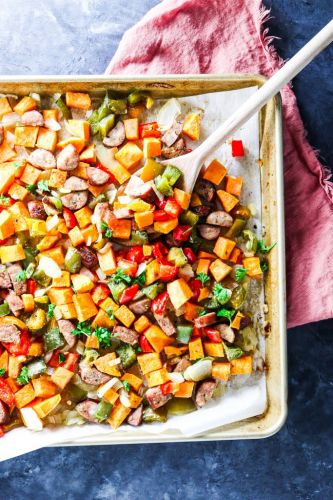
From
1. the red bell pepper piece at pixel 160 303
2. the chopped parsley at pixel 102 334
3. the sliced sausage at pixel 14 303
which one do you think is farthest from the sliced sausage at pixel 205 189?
the sliced sausage at pixel 14 303

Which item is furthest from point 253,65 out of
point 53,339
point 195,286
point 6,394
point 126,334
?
point 6,394

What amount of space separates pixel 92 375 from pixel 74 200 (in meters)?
0.86

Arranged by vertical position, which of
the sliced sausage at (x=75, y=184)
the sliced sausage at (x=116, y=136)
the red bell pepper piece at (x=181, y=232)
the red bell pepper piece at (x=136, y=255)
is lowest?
the red bell pepper piece at (x=136, y=255)

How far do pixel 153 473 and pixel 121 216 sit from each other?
1435 millimetres

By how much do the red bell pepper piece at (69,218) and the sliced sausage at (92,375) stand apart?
69cm

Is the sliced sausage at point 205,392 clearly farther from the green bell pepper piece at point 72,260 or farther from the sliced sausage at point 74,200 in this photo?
the sliced sausage at point 74,200

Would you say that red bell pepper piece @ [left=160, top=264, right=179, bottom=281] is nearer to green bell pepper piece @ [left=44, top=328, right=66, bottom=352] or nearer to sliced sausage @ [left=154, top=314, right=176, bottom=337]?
sliced sausage @ [left=154, top=314, right=176, bottom=337]

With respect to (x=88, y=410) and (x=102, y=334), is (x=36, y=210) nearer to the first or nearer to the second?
(x=102, y=334)

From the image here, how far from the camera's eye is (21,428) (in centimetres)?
300

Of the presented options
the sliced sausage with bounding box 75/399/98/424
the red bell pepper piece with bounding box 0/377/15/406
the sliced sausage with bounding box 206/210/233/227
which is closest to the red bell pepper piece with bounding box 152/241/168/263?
the sliced sausage with bounding box 206/210/233/227

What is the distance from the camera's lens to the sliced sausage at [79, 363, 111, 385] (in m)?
2.98

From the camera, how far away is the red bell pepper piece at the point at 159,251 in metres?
2.94

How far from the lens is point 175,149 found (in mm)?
2977

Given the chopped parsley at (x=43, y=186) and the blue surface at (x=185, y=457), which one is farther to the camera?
the blue surface at (x=185, y=457)
